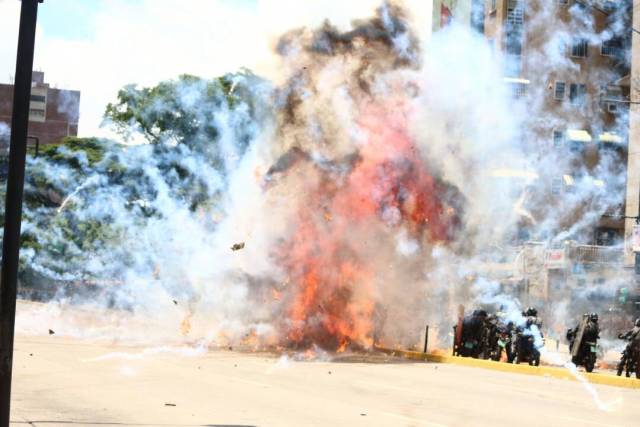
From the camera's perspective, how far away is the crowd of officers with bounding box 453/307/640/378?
2147 centimetres

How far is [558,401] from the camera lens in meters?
14.6

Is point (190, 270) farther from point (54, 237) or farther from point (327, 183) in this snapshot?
point (54, 237)

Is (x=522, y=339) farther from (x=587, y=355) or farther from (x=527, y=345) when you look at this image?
(x=587, y=355)

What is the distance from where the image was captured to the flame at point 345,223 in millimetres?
24016

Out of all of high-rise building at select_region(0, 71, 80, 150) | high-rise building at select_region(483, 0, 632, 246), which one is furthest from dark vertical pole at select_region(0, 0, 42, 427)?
high-rise building at select_region(0, 71, 80, 150)

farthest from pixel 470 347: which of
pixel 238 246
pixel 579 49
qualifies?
pixel 579 49

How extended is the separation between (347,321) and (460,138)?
6.37m

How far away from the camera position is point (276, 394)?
1351cm

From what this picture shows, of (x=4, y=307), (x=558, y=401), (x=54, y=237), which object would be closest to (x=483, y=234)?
(x=54, y=237)

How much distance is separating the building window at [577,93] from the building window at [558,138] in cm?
168

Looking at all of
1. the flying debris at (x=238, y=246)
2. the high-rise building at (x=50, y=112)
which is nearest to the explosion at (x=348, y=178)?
the flying debris at (x=238, y=246)

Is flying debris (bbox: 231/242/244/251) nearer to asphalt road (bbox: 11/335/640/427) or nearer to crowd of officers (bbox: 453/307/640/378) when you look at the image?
asphalt road (bbox: 11/335/640/427)

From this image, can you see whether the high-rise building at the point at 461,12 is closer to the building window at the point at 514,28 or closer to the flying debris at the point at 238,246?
the building window at the point at 514,28

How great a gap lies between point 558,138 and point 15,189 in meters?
38.2
